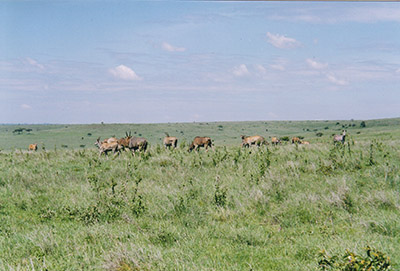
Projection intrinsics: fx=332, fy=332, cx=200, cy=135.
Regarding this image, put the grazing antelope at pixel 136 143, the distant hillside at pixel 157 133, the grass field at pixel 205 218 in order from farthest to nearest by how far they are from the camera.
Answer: the distant hillside at pixel 157 133 → the grazing antelope at pixel 136 143 → the grass field at pixel 205 218

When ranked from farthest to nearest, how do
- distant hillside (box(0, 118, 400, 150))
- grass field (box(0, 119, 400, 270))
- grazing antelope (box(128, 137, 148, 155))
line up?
1. distant hillside (box(0, 118, 400, 150))
2. grazing antelope (box(128, 137, 148, 155))
3. grass field (box(0, 119, 400, 270))

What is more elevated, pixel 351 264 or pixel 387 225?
pixel 351 264

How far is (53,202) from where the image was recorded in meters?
8.72

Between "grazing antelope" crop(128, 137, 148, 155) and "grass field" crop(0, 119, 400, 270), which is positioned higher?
"grazing antelope" crop(128, 137, 148, 155)

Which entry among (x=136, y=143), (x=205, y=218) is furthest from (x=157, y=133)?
(x=205, y=218)

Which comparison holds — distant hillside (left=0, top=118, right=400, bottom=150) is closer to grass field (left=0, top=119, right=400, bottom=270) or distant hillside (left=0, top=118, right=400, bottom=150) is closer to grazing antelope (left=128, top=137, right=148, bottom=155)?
grazing antelope (left=128, top=137, right=148, bottom=155)

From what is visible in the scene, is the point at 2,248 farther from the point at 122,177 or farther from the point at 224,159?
the point at 224,159

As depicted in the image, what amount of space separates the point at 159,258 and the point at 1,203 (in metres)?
5.95

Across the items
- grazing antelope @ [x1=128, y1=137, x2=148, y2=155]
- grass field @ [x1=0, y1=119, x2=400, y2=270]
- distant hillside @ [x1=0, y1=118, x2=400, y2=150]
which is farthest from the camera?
distant hillside @ [x1=0, y1=118, x2=400, y2=150]

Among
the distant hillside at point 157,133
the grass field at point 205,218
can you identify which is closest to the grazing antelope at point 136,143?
the grass field at point 205,218

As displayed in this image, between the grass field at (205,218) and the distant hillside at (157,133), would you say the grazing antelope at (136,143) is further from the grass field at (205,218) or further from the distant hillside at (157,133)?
the distant hillside at (157,133)

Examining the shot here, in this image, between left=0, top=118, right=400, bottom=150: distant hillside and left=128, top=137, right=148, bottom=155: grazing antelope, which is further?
left=0, top=118, right=400, bottom=150: distant hillside

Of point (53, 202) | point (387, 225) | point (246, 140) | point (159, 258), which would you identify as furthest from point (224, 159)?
point (246, 140)

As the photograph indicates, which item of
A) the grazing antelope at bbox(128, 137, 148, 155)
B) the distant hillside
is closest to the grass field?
the grazing antelope at bbox(128, 137, 148, 155)
